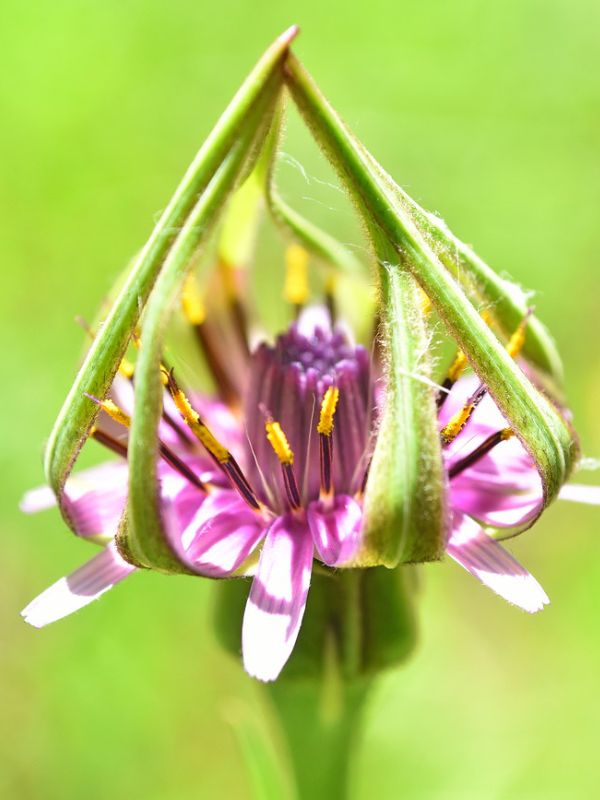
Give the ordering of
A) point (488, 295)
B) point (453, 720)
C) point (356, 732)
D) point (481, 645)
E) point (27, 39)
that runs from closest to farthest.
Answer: point (488, 295)
point (356, 732)
point (453, 720)
point (481, 645)
point (27, 39)

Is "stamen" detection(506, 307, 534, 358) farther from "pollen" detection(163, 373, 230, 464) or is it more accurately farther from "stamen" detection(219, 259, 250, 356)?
"stamen" detection(219, 259, 250, 356)

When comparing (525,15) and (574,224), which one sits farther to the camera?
(525,15)

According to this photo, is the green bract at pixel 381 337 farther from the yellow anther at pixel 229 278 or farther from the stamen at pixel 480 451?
the yellow anther at pixel 229 278

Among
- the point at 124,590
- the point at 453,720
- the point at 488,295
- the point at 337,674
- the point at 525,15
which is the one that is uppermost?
the point at 525,15

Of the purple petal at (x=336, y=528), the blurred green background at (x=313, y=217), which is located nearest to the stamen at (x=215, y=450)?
the purple petal at (x=336, y=528)

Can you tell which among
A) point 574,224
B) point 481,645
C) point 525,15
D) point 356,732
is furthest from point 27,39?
point 356,732

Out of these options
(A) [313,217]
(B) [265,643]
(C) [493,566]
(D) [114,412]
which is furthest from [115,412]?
(A) [313,217]

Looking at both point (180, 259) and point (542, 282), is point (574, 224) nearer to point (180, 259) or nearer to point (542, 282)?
point (542, 282)

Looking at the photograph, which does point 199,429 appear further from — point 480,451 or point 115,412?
point 480,451
